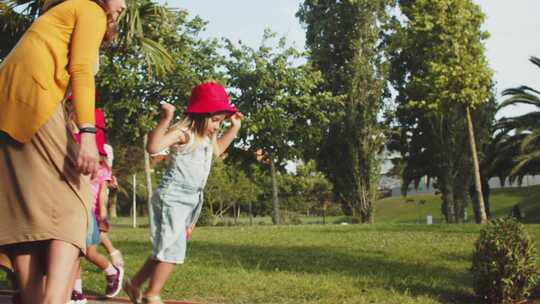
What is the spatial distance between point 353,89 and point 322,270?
28081mm

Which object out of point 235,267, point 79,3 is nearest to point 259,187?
point 235,267

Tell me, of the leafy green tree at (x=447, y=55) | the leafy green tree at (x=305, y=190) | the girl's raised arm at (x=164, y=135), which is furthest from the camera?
the leafy green tree at (x=305, y=190)

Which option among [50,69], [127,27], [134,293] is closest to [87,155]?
[50,69]

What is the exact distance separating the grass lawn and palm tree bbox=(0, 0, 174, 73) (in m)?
3.10

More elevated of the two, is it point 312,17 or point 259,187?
point 312,17

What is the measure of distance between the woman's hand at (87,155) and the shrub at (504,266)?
171 inches

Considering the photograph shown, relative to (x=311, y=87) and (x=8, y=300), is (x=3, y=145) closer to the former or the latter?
(x=8, y=300)

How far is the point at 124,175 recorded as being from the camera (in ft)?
157

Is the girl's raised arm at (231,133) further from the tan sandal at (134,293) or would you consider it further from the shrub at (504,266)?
the shrub at (504,266)

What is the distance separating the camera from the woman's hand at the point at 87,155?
2.65 metres

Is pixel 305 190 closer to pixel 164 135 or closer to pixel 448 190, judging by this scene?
pixel 448 190

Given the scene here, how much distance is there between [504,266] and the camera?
5.98 metres

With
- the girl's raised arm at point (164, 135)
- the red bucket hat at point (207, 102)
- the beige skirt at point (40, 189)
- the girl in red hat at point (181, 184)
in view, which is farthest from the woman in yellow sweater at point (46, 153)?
the red bucket hat at point (207, 102)

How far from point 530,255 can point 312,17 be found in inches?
1310
